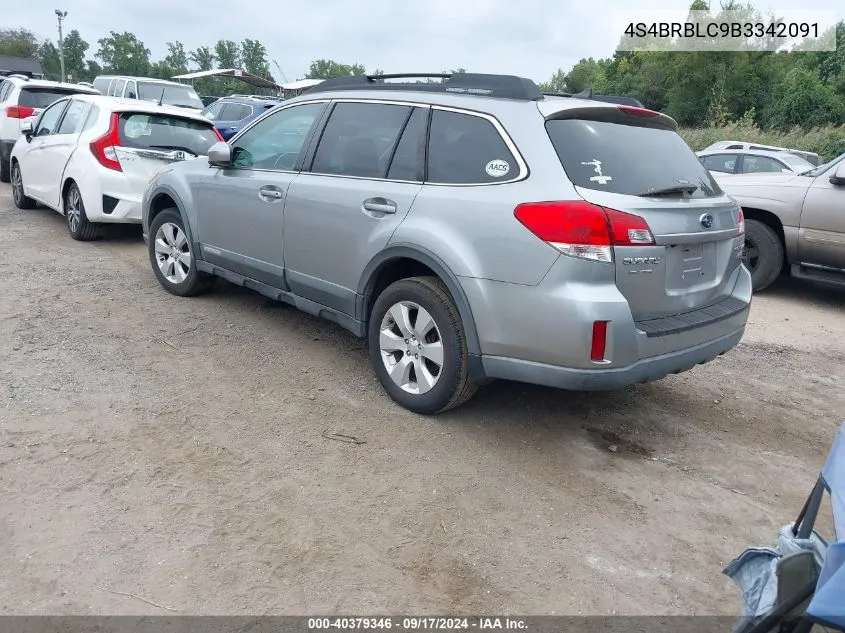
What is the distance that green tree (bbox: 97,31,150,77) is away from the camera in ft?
255

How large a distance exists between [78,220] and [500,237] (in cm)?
617

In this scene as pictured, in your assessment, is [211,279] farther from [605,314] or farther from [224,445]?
[605,314]

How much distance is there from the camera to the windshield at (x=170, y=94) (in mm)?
17094

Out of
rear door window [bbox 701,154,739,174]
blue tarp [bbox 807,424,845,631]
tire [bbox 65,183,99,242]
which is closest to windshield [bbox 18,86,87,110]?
tire [bbox 65,183,99,242]

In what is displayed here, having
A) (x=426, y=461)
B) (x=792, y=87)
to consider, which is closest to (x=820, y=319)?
(x=426, y=461)

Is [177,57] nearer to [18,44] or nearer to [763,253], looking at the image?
[18,44]

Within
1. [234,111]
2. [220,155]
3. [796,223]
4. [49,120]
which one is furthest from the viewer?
[234,111]

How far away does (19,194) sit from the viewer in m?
9.74

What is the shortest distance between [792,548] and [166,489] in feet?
8.20

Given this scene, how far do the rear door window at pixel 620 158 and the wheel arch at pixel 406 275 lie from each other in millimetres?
804

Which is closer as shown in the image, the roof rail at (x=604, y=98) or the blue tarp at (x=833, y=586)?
the blue tarp at (x=833, y=586)

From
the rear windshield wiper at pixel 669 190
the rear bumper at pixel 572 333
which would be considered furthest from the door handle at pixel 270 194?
the rear windshield wiper at pixel 669 190

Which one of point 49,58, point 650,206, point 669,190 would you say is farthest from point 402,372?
point 49,58

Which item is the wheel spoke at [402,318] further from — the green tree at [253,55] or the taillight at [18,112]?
the green tree at [253,55]
